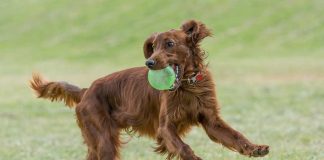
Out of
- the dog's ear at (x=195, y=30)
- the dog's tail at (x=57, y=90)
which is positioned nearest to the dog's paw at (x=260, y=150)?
the dog's ear at (x=195, y=30)

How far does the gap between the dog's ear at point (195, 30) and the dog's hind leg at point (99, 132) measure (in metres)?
1.41

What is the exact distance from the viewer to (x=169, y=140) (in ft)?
24.6

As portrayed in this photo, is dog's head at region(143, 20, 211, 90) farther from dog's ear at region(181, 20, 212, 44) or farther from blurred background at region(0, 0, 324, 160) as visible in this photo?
blurred background at region(0, 0, 324, 160)

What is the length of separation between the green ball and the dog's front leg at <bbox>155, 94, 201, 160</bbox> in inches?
11.6

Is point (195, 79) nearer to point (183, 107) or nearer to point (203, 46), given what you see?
point (183, 107)

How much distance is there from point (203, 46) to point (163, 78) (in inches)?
1464

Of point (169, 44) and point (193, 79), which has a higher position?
point (169, 44)

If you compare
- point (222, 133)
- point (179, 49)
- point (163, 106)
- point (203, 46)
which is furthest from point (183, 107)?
point (203, 46)

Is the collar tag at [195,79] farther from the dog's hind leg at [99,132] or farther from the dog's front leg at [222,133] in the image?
the dog's hind leg at [99,132]

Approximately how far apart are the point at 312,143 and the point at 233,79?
15989 millimetres

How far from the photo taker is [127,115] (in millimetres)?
8547

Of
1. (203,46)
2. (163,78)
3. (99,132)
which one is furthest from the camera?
(203,46)

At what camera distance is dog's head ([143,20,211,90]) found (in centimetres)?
745

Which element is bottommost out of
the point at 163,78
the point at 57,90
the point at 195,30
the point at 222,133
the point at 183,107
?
the point at 222,133
